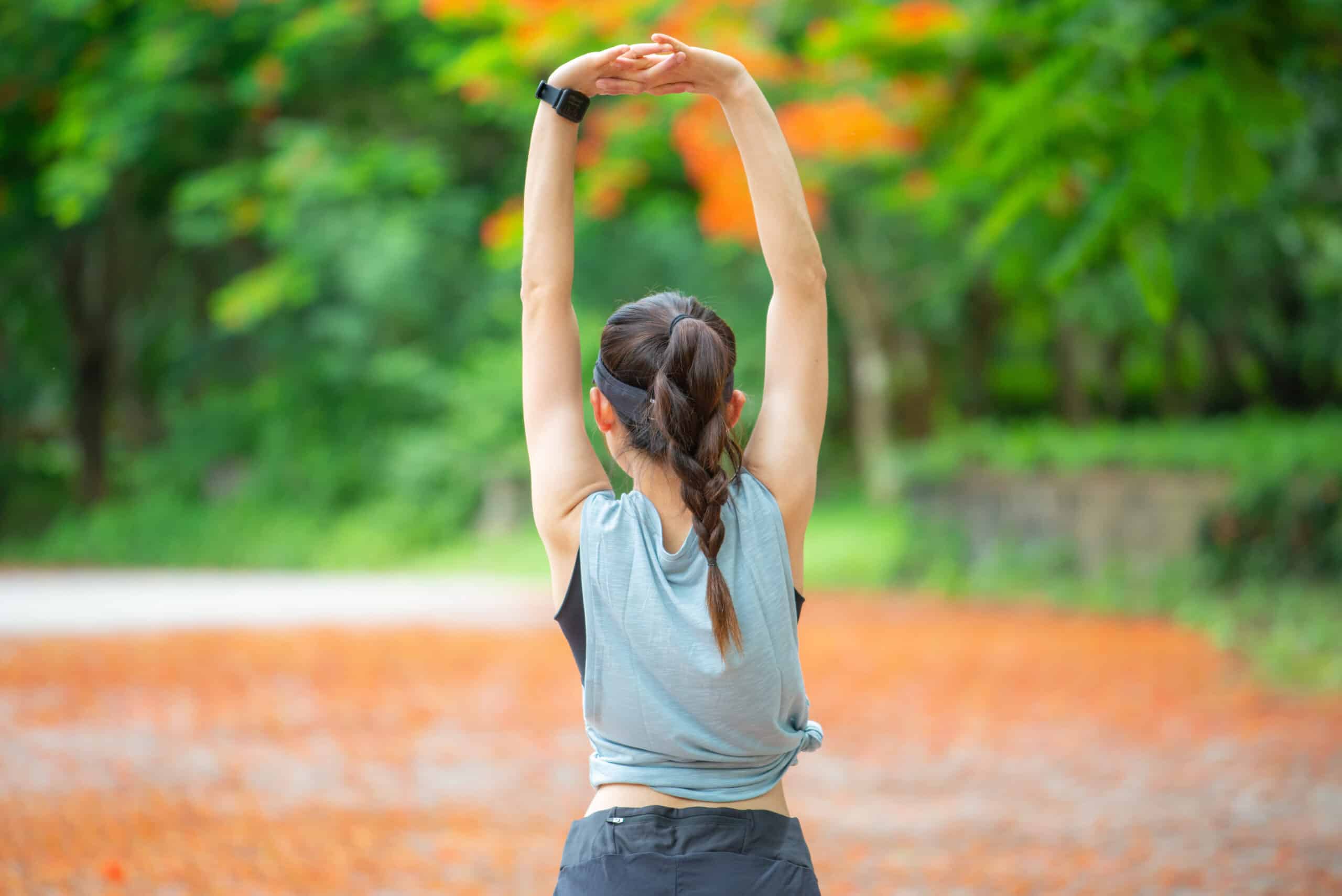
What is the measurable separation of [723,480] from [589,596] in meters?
0.24

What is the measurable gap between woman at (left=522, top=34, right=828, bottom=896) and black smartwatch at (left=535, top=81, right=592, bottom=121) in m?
0.30

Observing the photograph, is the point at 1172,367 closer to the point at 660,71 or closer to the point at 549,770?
the point at 549,770

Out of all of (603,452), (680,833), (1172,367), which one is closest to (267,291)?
(603,452)

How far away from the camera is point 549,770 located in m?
7.48

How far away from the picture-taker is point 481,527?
74.3ft

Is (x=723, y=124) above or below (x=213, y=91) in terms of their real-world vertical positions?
below

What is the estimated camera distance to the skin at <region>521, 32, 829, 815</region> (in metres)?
1.89

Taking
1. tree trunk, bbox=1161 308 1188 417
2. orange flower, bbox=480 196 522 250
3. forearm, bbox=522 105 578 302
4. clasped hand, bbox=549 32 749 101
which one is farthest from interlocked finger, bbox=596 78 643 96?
tree trunk, bbox=1161 308 1188 417

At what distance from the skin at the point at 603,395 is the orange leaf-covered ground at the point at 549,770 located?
12.2ft

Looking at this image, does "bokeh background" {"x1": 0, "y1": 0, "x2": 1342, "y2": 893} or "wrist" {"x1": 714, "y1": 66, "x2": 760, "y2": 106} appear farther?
"bokeh background" {"x1": 0, "y1": 0, "x2": 1342, "y2": 893}

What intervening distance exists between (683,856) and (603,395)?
653 mm

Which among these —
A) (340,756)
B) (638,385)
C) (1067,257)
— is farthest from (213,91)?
(638,385)

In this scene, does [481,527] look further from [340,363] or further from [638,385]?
[638,385]

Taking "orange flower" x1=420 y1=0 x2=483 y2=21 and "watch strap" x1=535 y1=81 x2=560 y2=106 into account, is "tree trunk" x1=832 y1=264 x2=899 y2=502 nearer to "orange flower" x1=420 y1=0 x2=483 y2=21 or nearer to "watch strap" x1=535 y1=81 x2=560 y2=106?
"orange flower" x1=420 y1=0 x2=483 y2=21
